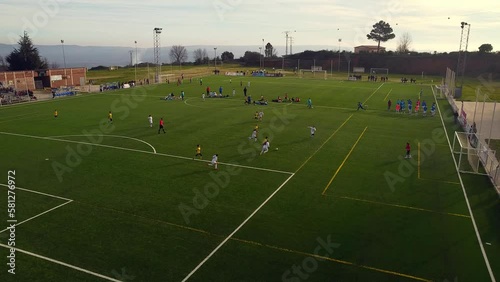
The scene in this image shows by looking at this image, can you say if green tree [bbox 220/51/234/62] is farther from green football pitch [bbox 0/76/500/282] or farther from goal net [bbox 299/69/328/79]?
green football pitch [bbox 0/76/500/282]

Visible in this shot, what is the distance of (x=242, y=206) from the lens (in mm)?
Result: 20453

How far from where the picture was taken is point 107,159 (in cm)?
2847

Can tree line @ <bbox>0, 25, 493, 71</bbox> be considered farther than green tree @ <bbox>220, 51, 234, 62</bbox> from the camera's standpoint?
No

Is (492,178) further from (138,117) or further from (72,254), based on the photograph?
(138,117)

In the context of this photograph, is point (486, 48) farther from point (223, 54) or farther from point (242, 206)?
point (242, 206)

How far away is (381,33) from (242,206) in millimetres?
153835

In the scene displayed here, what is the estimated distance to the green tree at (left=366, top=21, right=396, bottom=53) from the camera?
155000mm

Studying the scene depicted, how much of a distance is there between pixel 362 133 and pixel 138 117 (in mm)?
25124

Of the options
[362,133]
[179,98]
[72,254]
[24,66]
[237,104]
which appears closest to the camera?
[72,254]

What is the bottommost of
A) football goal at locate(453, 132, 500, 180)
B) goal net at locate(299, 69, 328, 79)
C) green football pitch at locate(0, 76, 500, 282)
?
green football pitch at locate(0, 76, 500, 282)

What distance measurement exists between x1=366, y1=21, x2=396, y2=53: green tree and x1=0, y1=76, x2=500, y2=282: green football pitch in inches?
5090

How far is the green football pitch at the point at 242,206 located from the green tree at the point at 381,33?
129 m

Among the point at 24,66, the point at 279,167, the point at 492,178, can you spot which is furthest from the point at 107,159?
the point at 24,66

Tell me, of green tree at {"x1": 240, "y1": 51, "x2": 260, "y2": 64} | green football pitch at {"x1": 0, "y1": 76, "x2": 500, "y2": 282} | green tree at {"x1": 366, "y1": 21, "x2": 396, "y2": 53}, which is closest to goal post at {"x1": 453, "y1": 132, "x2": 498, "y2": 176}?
green football pitch at {"x1": 0, "y1": 76, "x2": 500, "y2": 282}
